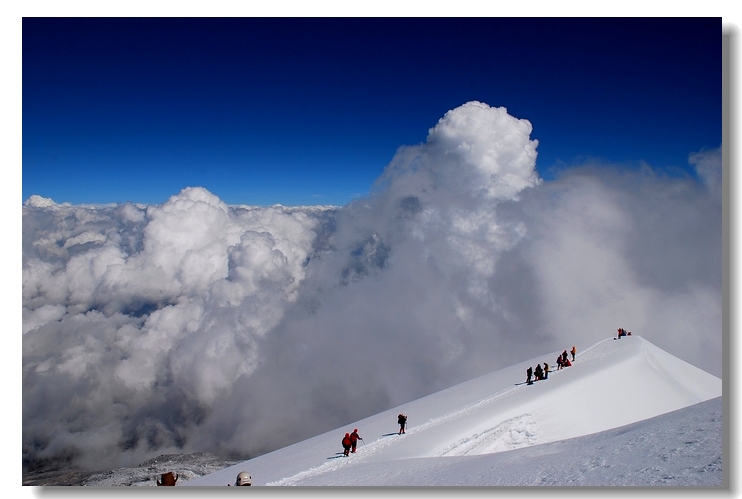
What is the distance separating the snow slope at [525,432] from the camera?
7906 mm

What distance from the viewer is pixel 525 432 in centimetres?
1573

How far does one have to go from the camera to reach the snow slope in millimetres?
7906

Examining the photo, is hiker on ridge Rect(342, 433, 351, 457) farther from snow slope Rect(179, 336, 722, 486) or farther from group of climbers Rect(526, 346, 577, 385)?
group of climbers Rect(526, 346, 577, 385)

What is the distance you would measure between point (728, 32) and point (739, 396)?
297 inches

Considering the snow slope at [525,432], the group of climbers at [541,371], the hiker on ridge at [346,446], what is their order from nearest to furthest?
1. the snow slope at [525,432]
2. the hiker on ridge at [346,446]
3. the group of climbers at [541,371]

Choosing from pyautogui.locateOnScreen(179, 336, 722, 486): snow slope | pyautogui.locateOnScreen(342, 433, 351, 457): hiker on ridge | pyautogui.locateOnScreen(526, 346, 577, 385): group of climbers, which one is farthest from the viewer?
pyautogui.locateOnScreen(526, 346, 577, 385): group of climbers

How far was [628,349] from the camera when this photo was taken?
25344mm

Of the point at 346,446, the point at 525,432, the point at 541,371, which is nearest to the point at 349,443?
the point at 346,446

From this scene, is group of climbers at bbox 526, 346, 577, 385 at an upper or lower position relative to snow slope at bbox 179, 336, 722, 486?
upper

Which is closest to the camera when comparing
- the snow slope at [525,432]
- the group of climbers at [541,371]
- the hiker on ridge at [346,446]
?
the snow slope at [525,432]

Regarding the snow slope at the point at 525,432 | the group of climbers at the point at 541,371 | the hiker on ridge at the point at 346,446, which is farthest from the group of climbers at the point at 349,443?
the group of climbers at the point at 541,371

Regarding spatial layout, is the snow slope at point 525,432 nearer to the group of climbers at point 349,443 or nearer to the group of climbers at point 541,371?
the group of climbers at point 349,443

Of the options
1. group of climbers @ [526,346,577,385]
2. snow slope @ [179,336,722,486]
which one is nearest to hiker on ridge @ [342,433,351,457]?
snow slope @ [179,336,722,486]

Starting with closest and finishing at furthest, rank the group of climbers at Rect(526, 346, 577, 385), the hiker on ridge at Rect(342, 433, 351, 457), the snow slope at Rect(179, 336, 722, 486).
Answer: the snow slope at Rect(179, 336, 722, 486) → the hiker on ridge at Rect(342, 433, 351, 457) → the group of climbers at Rect(526, 346, 577, 385)
